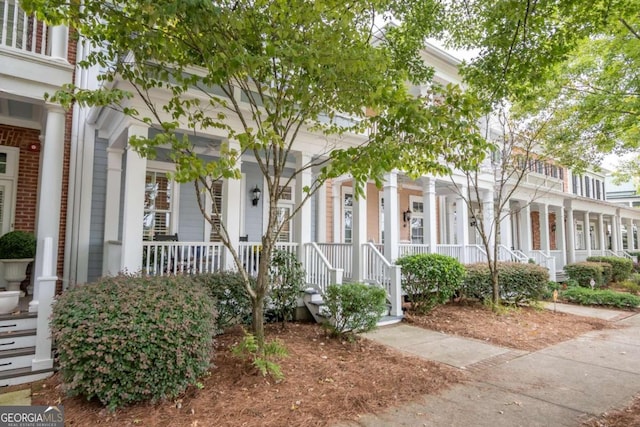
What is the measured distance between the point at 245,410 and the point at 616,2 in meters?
6.35

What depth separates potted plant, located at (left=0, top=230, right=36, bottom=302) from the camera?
5.95m

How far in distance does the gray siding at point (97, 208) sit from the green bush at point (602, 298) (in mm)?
12378

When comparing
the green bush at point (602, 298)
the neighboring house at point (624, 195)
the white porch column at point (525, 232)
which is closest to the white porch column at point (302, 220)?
the green bush at point (602, 298)

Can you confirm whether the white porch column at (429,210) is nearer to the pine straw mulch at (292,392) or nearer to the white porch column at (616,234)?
the pine straw mulch at (292,392)

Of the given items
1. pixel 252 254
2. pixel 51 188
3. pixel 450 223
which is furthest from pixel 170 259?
pixel 450 223

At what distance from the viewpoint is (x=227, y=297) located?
5496 millimetres

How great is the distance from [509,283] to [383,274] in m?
3.44

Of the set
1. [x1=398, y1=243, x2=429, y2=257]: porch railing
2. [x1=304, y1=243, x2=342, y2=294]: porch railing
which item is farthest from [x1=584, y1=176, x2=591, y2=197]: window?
[x1=304, y1=243, x2=342, y2=294]: porch railing

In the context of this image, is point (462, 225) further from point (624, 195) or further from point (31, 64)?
point (624, 195)

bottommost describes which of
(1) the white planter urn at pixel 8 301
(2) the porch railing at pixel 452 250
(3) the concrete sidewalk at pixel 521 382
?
(3) the concrete sidewalk at pixel 521 382

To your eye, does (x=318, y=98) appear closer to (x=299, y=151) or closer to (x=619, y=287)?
(x=299, y=151)

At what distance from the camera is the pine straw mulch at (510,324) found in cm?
646

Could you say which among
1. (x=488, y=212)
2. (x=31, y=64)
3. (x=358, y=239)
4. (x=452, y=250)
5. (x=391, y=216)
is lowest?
(x=452, y=250)

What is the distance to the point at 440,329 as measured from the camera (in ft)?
23.2
